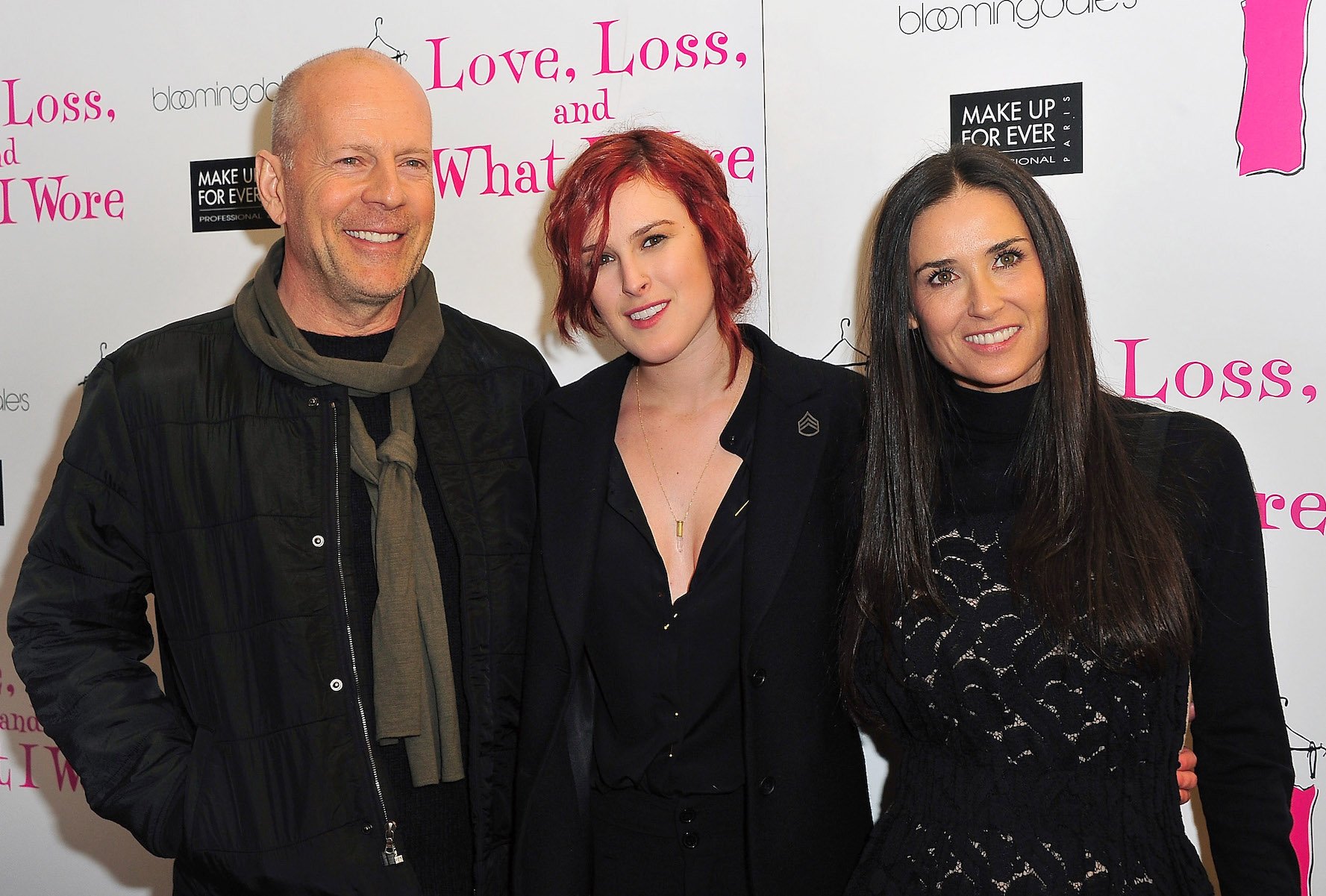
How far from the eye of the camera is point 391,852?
1942mm

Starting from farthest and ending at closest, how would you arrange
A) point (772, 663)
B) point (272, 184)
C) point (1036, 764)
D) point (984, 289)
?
point (272, 184) → point (772, 663) → point (984, 289) → point (1036, 764)

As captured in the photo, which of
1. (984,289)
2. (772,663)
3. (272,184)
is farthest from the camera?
(272,184)

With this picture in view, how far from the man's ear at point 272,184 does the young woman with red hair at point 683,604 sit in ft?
1.71

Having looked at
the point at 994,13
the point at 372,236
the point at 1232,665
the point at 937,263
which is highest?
the point at 994,13

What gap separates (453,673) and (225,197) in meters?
1.60

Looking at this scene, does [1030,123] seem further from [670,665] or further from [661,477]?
[670,665]

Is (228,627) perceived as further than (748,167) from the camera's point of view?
No

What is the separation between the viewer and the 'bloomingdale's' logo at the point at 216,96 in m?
2.91

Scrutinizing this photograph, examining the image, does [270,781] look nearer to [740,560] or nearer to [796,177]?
[740,560]

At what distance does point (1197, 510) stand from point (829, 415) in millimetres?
650

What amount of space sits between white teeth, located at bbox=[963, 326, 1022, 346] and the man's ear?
51.2 inches

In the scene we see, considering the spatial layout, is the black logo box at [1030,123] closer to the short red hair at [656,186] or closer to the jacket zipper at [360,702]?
the short red hair at [656,186]

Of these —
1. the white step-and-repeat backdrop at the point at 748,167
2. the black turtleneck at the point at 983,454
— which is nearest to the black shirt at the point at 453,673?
the white step-and-repeat backdrop at the point at 748,167

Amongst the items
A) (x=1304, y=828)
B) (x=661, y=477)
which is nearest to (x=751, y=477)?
(x=661, y=477)
